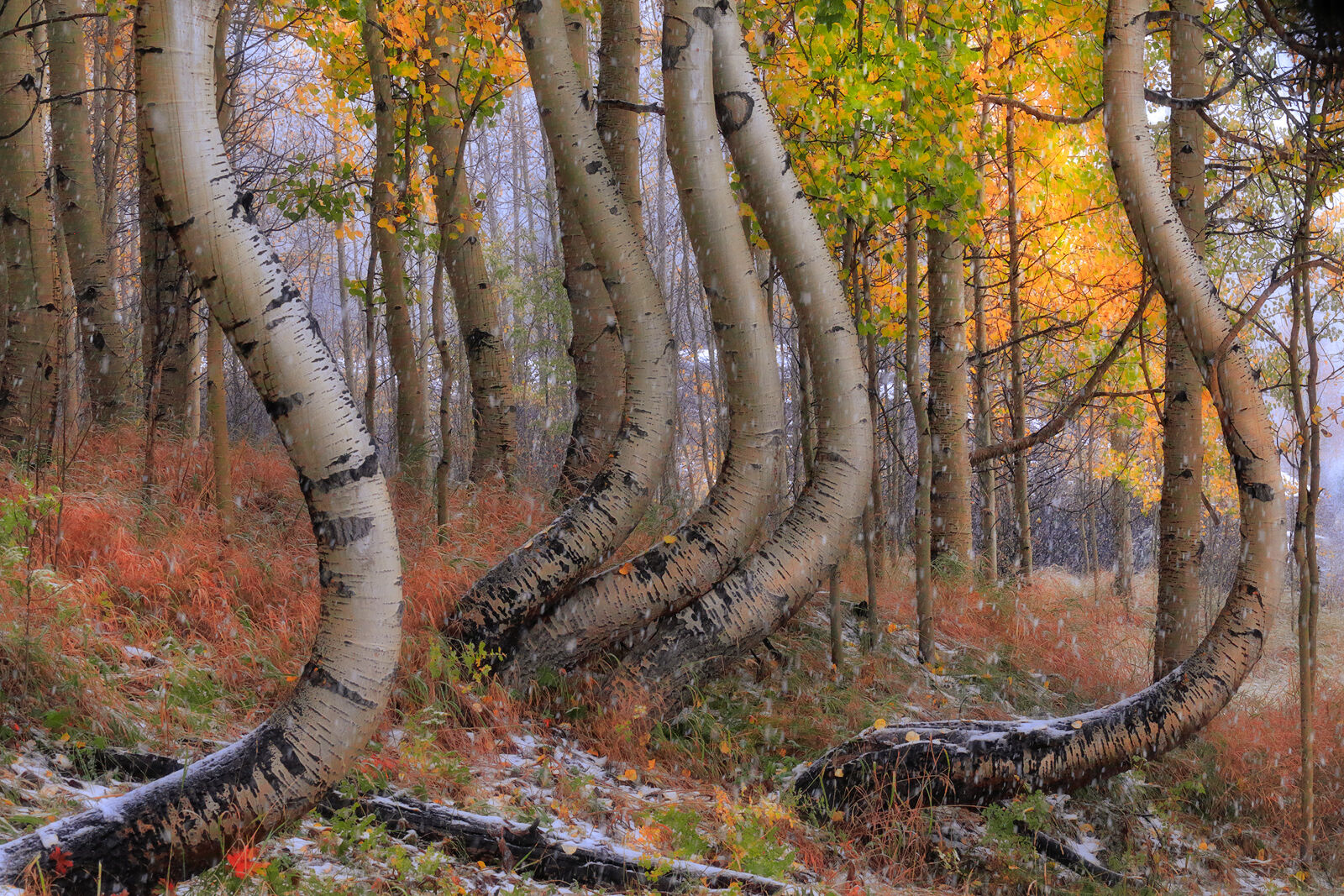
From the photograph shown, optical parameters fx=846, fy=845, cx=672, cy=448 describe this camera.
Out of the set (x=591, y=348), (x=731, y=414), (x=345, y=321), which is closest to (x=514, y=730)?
(x=731, y=414)

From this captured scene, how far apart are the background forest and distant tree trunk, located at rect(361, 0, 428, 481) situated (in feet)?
0.19

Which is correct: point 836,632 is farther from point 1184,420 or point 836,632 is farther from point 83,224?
point 83,224

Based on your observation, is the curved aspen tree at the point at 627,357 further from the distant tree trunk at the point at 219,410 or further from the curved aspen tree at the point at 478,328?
the curved aspen tree at the point at 478,328

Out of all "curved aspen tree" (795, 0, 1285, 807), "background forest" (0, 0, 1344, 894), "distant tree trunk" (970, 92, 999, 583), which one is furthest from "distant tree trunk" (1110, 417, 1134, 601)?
"curved aspen tree" (795, 0, 1285, 807)

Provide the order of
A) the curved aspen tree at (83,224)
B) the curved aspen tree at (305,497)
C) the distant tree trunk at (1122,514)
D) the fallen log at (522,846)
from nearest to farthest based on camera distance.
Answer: the curved aspen tree at (305,497), the fallen log at (522,846), the curved aspen tree at (83,224), the distant tree trunk at (1122,514)

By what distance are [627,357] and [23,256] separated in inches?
206

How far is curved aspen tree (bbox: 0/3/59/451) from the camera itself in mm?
6625

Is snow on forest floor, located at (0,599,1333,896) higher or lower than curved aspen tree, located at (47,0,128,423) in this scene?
lower

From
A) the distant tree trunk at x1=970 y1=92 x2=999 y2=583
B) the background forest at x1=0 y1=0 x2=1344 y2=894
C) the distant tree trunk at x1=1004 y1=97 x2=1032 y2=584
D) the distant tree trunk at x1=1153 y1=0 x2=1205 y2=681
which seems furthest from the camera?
the distant tree trunk at x1=970 y1=92 x2=999 y2=583

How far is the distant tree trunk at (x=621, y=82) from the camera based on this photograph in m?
6.84

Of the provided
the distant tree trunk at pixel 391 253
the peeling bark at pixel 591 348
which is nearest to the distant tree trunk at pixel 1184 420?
the peeling bark at pixel 591 348

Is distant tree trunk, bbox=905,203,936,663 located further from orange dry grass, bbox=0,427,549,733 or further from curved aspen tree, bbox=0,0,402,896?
curved aspen tree, bbox=0,0,402,896

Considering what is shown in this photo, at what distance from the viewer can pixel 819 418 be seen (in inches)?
188

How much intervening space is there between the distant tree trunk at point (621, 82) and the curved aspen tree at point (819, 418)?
216 centimetres
